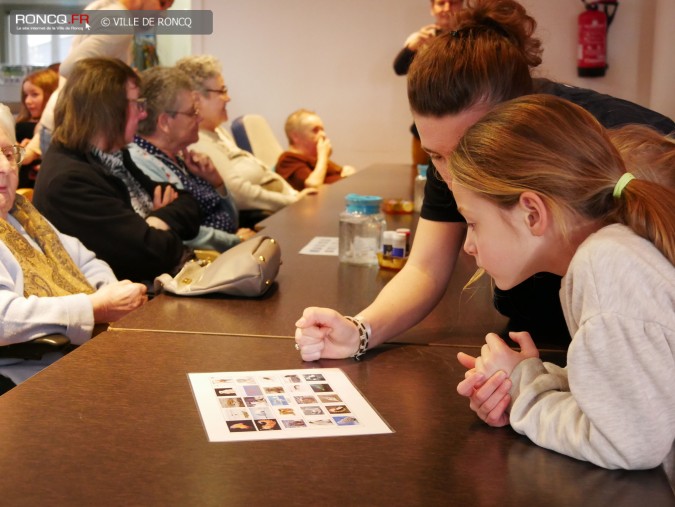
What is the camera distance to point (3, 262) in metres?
2.15

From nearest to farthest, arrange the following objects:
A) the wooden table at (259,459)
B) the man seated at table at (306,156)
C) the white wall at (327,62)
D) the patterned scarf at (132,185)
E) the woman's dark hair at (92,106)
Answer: the wooden table at (259,459) → the woman's dark hair at (92,106) → the patterned scarf at (132,185) → the man seated at table at (306,156) → the white wall at (327,62)

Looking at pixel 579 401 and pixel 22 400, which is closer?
pixel 579 401

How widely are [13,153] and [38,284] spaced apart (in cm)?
36

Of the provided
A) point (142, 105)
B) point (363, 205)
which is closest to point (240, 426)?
point (363, 205)

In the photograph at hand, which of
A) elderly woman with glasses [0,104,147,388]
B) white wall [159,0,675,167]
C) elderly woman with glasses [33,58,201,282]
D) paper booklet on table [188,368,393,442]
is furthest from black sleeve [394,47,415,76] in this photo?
paper booklet on table [188,368,393,442]

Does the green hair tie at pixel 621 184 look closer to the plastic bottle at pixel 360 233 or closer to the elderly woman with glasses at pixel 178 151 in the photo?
the plastic bottle at pixel 360 233

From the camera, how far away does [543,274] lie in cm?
177

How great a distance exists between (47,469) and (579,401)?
644mm

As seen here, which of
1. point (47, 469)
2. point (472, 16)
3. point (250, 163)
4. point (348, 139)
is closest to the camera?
point (47, 469)

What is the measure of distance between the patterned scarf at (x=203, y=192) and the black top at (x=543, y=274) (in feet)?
7.30

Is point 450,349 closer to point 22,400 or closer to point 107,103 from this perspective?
point 22,400

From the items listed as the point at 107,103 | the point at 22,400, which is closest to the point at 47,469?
the point at 22,400

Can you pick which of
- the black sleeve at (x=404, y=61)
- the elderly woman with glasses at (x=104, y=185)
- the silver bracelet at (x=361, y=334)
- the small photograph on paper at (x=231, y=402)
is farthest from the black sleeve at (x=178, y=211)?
Result: the black sleeve at (x=404, y=61)

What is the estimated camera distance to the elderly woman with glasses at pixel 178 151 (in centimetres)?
377
